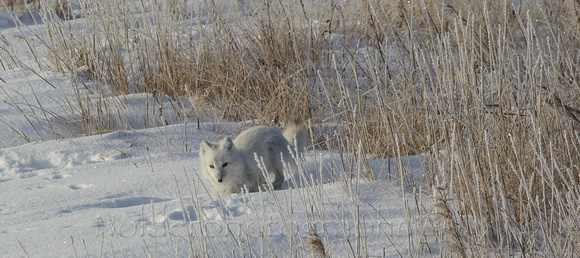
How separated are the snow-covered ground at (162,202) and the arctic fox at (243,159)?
0.12 metres

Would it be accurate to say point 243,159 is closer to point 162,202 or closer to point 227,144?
point 227,144

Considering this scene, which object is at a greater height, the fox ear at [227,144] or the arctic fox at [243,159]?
the fox ear at [227,144]

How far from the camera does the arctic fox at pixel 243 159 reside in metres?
4.12

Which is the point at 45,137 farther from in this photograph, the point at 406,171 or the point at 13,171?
the point at 406,171

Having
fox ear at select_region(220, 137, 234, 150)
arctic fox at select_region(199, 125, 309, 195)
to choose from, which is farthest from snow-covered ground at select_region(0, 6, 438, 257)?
fox ear at select_region(220, 137, 234, 150)

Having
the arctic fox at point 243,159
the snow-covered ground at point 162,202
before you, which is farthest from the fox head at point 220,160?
the snow-covered ground at point 162,202

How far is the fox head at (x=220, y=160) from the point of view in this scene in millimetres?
4086

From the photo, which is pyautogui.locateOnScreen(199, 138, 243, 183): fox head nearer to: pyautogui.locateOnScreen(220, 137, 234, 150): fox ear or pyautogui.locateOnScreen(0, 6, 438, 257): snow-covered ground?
pyautogui.locateOnScreen(220, 137, 234, 150): fox ear

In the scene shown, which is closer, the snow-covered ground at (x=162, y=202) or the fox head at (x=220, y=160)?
the snow-covered ground at (x=162, y=202)

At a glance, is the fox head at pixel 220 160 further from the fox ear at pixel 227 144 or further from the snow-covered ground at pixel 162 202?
the snow-covered ground at pixel 162 202

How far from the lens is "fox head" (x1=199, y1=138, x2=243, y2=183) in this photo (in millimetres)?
4086

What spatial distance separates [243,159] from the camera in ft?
14.0

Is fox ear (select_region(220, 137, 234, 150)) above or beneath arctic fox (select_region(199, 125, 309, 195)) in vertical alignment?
above

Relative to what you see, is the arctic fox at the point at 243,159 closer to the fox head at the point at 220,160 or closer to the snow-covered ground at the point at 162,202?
the fox head at the point at 220,160
